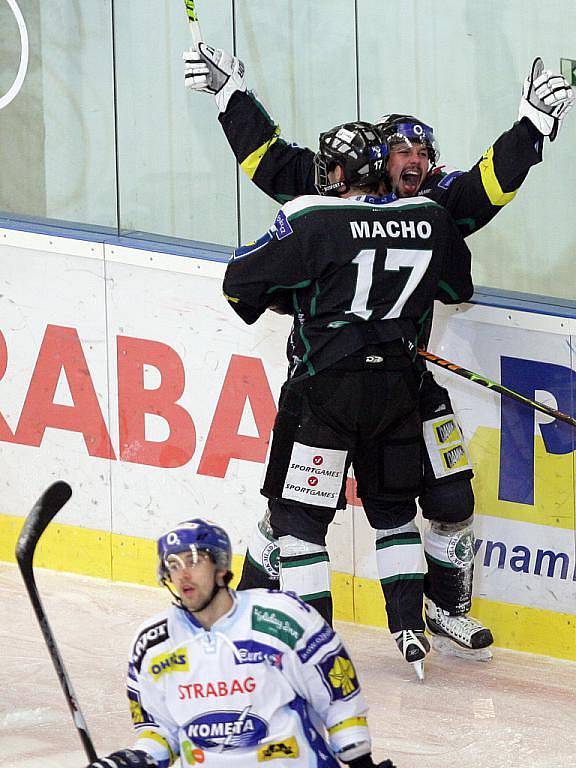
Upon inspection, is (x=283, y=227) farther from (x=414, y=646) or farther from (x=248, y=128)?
(x=414, y=646)

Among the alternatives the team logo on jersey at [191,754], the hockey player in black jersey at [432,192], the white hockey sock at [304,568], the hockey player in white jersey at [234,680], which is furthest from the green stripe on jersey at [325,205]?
the team logo on jersey at [191,754]

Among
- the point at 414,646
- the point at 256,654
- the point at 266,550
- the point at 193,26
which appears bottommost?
the point at 414,646

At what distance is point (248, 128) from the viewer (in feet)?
13.6

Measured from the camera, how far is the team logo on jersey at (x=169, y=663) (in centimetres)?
271

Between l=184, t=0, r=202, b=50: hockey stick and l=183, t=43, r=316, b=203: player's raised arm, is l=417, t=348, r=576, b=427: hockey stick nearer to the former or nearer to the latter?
l=183, t=43, r=316, b=203: player's raised arm

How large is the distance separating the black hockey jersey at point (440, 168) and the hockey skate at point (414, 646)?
998mm

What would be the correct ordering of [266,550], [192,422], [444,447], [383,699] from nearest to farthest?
[383,699] < [444,447] < [266,550] < [192,422]

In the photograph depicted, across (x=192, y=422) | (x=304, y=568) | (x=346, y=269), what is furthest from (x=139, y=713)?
(x=192, y=422)

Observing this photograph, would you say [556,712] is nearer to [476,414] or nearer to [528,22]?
[476,414]

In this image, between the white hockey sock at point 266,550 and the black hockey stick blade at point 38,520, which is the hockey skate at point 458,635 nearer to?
the white hockey sock at point 266,550

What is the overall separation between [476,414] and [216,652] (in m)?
1.76

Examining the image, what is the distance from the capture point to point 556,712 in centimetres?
385

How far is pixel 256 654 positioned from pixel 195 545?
20cm

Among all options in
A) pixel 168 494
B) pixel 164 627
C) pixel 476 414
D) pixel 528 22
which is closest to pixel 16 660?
pixel 168 494
